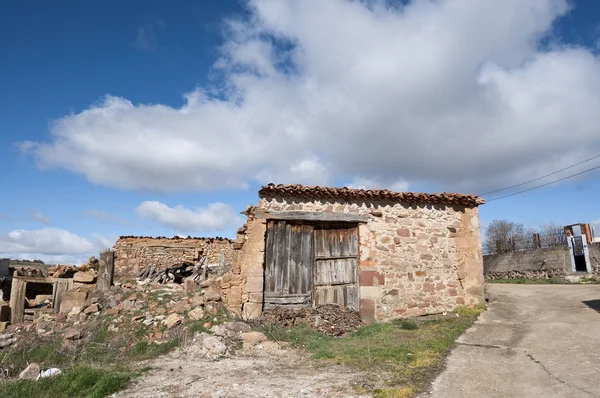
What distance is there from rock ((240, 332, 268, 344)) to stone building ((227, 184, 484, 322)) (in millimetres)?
975

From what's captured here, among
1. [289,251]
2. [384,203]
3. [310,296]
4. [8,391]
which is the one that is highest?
[384,203]

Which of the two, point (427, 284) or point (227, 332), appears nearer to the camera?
Result: point (227, 332)

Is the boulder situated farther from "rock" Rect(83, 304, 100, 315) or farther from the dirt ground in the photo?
"rock" Rect(83, 304, 100, 315)

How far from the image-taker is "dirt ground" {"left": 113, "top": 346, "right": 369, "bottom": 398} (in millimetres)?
4703

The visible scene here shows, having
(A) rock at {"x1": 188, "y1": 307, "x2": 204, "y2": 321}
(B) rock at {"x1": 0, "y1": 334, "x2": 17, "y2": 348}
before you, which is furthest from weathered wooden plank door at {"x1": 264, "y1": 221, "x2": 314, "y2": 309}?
(B) rock at {"x1": 0, "y1": 334, "x2": 17, "y2": 348}

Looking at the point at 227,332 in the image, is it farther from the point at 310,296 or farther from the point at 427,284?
the point at 427,284

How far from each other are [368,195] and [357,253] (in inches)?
57.7

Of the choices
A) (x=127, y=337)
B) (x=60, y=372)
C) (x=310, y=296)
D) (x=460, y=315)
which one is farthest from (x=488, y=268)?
(x=60, y=372)

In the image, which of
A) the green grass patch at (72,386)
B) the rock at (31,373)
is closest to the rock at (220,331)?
the green grass patch at (72,386)

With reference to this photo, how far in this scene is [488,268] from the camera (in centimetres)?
2202

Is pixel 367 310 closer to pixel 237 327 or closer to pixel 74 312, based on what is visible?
pixel 237 327

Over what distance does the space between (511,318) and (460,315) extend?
3.68ft

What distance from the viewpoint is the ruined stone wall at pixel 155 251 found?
1712 cm

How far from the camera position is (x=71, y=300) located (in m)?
9.26
